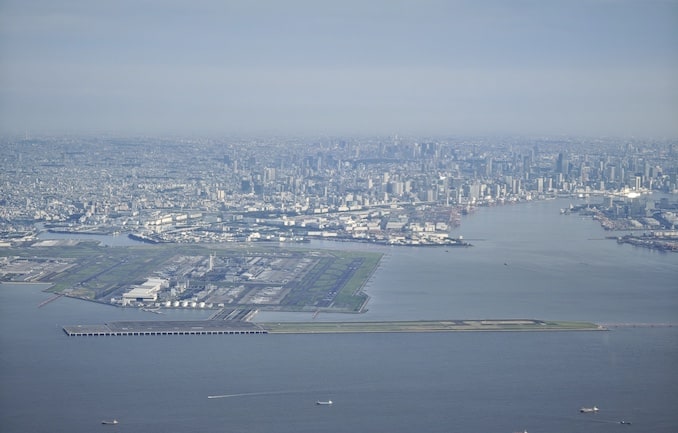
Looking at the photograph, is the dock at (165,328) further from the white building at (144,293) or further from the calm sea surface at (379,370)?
the white building at (144,293)

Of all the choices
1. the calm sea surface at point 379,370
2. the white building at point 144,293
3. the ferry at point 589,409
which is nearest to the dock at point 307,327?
the calm sea surface at point 379,370

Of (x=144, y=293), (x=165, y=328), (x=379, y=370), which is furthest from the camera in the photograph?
(x=144, y=293)

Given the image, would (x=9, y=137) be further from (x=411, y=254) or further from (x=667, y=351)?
(x=667, y=351)

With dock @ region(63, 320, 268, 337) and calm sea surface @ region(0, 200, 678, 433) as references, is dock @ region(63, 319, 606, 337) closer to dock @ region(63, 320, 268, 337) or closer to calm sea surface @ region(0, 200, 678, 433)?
dock @ region(63, 320, 268, 337)

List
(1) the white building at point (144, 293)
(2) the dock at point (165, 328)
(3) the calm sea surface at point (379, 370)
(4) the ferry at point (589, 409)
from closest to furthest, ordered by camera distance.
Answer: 1. (3) the calm sea surface at point (379, 370)
2. (4) the ferry at point (589, 409)
3. (2) the dock at point (165, 328)
4. (1) the white building at point (144, 293)

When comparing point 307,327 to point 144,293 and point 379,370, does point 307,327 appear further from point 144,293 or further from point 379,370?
Result: point 144,293

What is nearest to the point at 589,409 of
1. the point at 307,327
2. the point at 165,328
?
the point at 307,327
